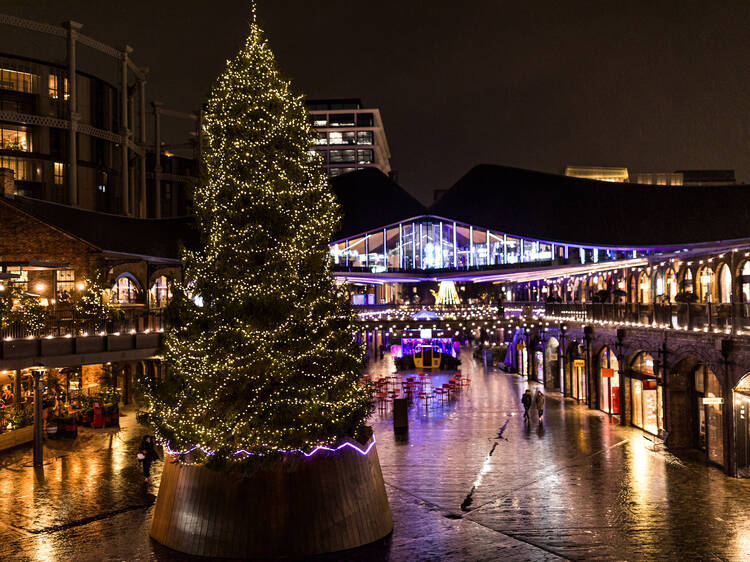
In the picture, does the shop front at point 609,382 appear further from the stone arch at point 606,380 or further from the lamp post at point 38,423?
the lamp post at point 38,423

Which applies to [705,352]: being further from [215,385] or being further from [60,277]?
[60,277]

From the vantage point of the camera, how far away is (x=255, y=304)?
523 inches

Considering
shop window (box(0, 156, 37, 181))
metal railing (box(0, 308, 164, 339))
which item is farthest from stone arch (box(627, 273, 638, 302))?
shop window (box(0, 156, 37, 181))

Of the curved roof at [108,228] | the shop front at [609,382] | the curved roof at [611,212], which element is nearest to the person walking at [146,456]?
the curved roof at [108,228]

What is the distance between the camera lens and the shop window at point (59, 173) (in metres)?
53.5

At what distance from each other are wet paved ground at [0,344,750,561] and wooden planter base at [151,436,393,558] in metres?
0.44

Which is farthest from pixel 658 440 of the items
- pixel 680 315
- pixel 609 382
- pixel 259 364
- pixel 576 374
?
pixel 259 364

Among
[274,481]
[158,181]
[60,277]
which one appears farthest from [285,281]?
[158,181]

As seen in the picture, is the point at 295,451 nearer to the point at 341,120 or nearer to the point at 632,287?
the point at 632,287

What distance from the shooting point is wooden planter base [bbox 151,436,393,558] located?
515 inches

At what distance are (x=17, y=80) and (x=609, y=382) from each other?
4629 centimetres

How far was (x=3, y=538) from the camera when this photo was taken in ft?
46.7

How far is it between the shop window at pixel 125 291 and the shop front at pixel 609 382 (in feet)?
83.8

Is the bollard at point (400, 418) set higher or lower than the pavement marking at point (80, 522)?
higher
